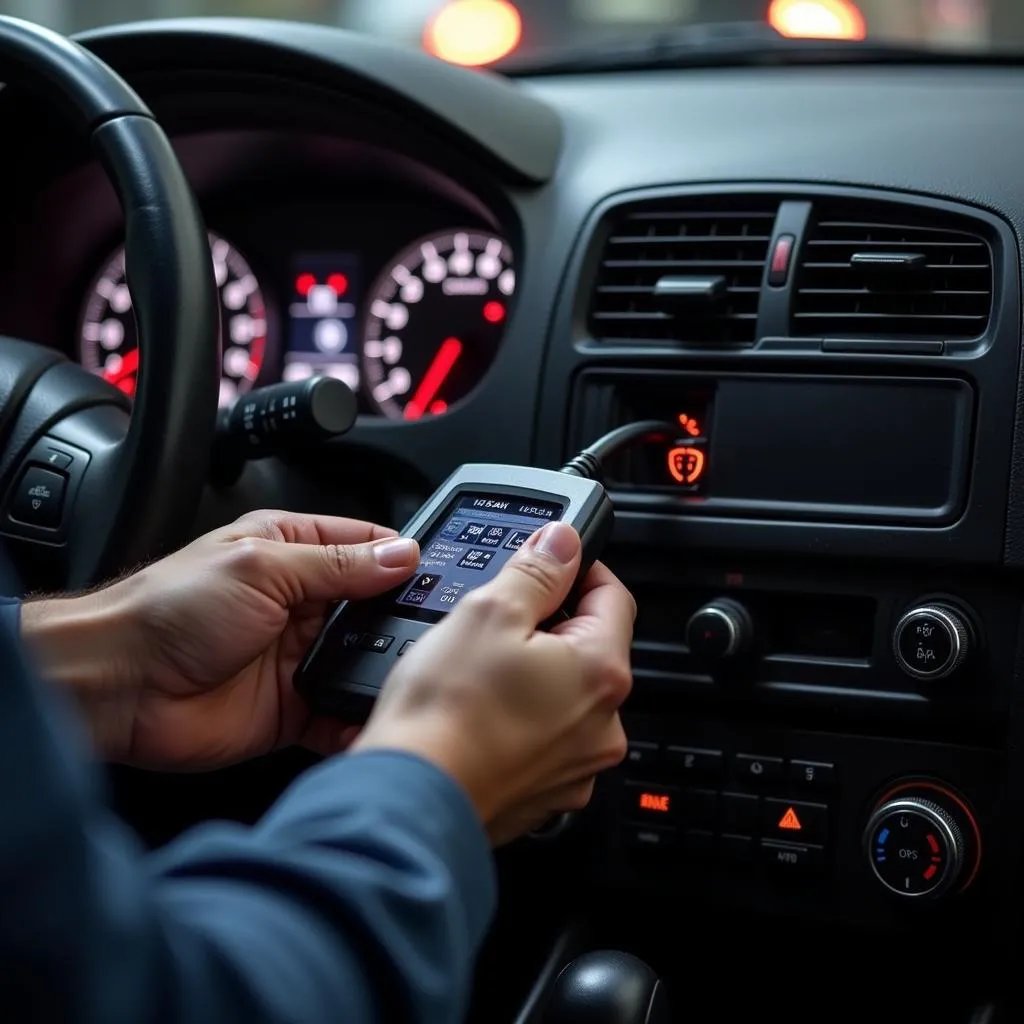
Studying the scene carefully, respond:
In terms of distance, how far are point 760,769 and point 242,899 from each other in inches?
32.7

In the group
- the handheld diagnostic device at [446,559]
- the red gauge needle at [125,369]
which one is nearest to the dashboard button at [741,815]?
the handheld diagnostic device at [446,559]

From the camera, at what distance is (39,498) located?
1.24 metres

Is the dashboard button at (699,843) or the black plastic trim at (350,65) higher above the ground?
the black plastic trim at (350,65)

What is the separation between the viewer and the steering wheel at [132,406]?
44.2 inches

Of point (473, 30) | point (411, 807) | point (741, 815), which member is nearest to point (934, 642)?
point (741, 815)

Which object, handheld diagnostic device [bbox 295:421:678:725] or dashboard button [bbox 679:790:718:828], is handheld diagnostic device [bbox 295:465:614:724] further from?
dashboard button [bbox 679:790:718:828]

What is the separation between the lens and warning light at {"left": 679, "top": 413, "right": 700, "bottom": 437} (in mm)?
1376

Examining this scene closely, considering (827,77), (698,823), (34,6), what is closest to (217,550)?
(698,823)

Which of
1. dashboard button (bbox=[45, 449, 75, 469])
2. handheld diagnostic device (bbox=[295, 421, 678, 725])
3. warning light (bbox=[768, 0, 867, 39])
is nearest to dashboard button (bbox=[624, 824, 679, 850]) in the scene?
handheld diagnostic device (bbox=[295, 421, 678, 725])

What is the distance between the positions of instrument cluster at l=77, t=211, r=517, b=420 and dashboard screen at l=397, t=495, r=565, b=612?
420 mm

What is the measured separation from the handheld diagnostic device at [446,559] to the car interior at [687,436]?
0.18 meters

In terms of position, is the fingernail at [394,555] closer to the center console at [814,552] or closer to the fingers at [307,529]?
the fingers at [307,529]

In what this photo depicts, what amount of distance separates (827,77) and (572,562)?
0.93 m

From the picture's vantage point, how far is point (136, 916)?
496 mm
